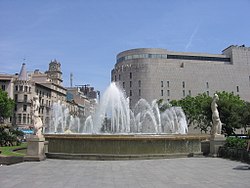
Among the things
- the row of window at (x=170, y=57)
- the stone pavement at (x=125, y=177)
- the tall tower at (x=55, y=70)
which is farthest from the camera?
the tall tower at (x=55, y=70)

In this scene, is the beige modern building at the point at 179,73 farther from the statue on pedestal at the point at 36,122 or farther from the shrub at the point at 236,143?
the statue on pedestal at the point at 36,122

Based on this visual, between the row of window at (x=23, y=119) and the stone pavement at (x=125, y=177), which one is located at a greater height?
the row of window at (x=23, y=119)

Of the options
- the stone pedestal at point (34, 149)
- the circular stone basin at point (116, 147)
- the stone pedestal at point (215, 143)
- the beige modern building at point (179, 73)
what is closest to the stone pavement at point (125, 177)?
the stone pedestal at point (34, 149)

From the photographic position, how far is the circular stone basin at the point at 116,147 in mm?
16016

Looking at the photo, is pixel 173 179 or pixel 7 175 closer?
pixel 173 179

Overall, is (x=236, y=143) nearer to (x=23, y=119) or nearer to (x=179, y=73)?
(x=23, y=119)

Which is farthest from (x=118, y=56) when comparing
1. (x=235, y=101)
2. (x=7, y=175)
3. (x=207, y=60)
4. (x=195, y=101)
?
(x=7, y=175)

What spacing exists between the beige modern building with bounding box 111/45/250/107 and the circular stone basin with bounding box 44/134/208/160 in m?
73.8

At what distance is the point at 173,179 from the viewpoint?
1017 cm

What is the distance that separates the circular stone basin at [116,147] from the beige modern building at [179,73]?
2907 inches

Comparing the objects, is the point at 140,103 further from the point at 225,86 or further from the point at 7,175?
the point at 7,175

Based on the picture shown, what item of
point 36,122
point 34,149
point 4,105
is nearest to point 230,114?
point 36,122

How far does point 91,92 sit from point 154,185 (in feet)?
547

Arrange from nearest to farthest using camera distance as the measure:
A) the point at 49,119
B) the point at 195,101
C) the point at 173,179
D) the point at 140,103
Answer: the point at 173,179 → the point at 195,101 → the point at 49,119 → the point at 140,103
